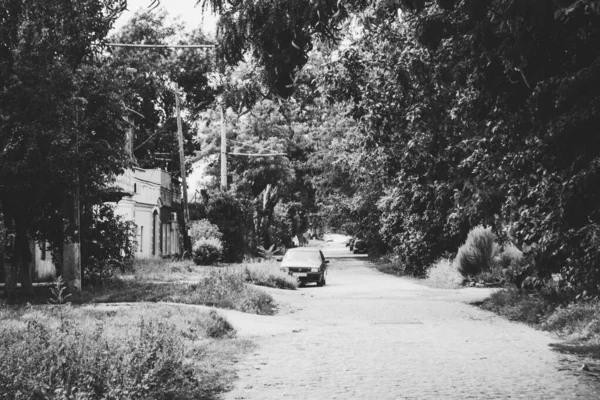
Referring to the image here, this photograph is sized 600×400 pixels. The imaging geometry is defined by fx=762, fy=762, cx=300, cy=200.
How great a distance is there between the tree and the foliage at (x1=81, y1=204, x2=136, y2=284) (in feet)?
8.18

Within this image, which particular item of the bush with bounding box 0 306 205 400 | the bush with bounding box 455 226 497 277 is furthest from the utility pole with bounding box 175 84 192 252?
the bush with bounding box 0 306 205 400

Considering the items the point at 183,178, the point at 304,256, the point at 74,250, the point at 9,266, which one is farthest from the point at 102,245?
the point at 183,178

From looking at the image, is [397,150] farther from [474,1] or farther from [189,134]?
[189,134]

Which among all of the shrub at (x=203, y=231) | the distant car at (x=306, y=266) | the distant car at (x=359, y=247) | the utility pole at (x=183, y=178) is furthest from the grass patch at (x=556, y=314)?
the distant car at (x=359, y=247)

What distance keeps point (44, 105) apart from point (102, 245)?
6140 mm

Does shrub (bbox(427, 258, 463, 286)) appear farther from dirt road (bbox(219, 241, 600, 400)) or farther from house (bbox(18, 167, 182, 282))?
house (bbox(18, 167, 182, 282))

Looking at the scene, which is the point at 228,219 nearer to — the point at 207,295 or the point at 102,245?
the point at 102,245

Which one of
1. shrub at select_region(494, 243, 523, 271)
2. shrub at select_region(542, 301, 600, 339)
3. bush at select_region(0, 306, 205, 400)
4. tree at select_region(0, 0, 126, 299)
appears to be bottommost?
shrub at select_region(542, 301, 600, 339)

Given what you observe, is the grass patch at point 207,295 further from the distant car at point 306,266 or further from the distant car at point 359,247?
the distant car at point 359,247

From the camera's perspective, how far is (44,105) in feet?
61.8

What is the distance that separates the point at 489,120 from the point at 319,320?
6229mm

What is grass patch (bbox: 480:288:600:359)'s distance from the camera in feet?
41.4

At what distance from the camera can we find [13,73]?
62.7ft

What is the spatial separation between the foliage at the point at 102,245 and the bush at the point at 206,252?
1474 centimetres
